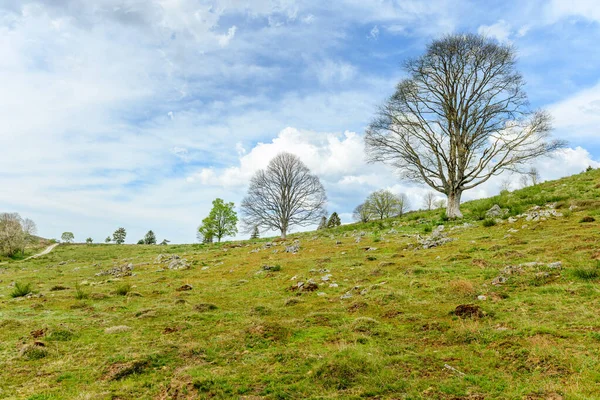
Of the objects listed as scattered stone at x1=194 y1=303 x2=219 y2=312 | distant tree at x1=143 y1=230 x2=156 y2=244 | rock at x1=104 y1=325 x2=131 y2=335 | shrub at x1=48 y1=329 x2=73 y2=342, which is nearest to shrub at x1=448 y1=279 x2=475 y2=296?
scattered stone at x1=194 y1=303 x2=219 y2=312

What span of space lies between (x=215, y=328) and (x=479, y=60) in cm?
2667

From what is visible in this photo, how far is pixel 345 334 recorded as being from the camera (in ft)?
22.0

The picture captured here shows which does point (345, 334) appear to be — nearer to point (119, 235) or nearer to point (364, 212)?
point (364, 212)

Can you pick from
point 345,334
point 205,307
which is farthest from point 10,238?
point 345,334

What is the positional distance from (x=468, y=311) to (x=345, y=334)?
2.77 m

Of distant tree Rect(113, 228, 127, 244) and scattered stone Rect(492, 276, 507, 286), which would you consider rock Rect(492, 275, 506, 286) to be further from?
distant tree Rect(113, 228, 127, 244)

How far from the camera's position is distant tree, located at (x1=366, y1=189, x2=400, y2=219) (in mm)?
69375

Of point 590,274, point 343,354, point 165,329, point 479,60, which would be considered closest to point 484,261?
point 590,274

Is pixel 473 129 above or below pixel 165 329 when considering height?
above

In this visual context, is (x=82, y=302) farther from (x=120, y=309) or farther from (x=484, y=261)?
(x=484, y=261)

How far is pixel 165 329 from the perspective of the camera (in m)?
7.70

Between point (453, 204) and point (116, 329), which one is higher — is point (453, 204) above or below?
above

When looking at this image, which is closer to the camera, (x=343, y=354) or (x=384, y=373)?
(x=384, y=373)

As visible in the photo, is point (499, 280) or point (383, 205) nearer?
point (499, 280)
